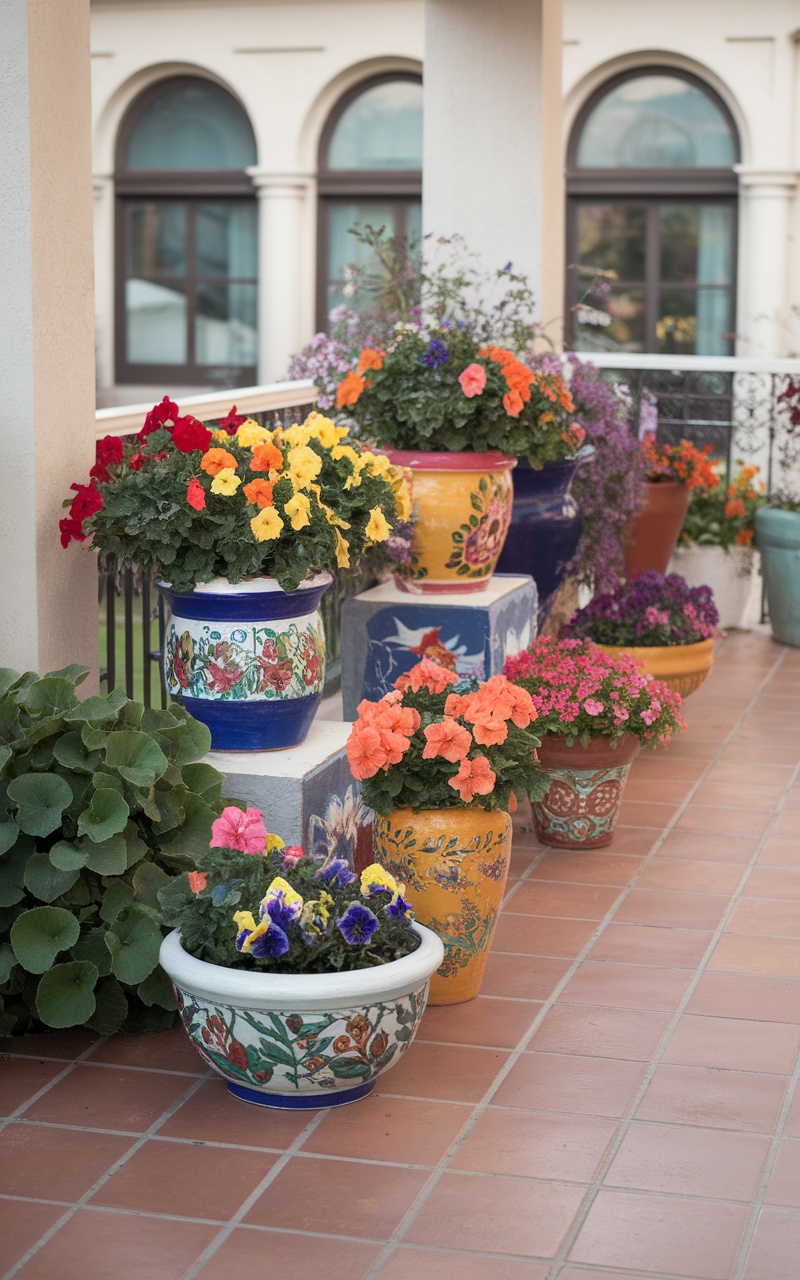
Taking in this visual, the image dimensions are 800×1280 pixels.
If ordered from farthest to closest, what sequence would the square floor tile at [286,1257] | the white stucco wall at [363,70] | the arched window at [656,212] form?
the arched window at [656,212], the white stucco wall at [363,70], the square floor tile at [286,1257]

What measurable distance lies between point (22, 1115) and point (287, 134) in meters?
11.1

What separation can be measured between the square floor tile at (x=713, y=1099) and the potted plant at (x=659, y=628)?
2832mm

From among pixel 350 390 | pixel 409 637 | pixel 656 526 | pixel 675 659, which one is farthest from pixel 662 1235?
pixel 656 526

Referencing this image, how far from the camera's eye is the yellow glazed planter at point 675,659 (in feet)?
20.1

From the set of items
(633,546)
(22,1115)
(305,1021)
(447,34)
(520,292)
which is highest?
(447,34)

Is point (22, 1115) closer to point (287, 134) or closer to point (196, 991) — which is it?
point (196, 991)

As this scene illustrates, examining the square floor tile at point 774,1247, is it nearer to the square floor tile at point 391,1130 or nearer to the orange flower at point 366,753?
the square floor tile at point 391,1130

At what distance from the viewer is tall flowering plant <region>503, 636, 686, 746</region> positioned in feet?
15.8

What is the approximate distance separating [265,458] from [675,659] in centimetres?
270

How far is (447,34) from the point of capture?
670cm

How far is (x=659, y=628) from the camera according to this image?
6.17 meters

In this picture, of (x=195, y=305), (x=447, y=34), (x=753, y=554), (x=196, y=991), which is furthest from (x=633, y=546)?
(x=195, y=305)

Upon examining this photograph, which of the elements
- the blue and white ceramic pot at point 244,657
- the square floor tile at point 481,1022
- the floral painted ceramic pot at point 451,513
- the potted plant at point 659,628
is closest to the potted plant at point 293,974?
the square floor tile at point 481,1022

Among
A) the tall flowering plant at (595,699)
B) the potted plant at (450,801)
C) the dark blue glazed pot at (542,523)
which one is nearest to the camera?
the potted plant at (450,801)
